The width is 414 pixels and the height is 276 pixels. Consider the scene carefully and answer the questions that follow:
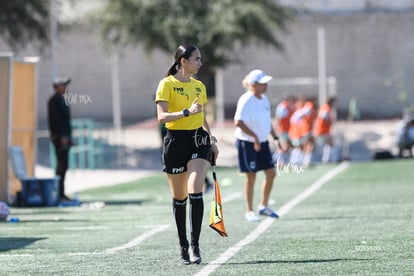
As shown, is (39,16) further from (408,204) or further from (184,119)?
(184,119)

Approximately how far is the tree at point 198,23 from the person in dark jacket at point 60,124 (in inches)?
683

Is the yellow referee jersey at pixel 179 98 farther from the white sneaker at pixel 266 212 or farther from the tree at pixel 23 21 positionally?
the tree at pixel 23 21

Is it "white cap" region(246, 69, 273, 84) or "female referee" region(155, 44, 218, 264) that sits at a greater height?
"white cap" region(246, 69, 273, 84)

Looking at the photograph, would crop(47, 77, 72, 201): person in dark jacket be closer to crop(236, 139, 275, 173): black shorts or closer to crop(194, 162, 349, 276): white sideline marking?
crop(194, 162, 349, 276): white sideline marking

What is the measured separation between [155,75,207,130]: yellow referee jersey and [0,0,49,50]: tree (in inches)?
946

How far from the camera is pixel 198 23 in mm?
37375

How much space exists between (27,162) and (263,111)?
7231mm

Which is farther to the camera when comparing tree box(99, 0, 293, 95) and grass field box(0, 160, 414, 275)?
tree box(99, 0, 293, 95)

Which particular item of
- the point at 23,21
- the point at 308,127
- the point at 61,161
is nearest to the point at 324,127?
the point at 308,127

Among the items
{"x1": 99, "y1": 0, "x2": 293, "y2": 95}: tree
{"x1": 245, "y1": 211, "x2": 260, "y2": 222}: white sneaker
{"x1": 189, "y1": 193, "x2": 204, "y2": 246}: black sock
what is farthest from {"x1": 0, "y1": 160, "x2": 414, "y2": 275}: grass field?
{"x1": 99, "y1": 0, "x2": 293, "y2": 95}: tree

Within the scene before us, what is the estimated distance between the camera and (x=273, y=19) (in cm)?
3756

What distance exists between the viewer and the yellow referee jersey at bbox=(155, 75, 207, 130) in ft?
35.8

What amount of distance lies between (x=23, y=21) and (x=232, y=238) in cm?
2422

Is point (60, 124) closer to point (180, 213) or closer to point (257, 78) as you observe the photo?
point (257, 78)
